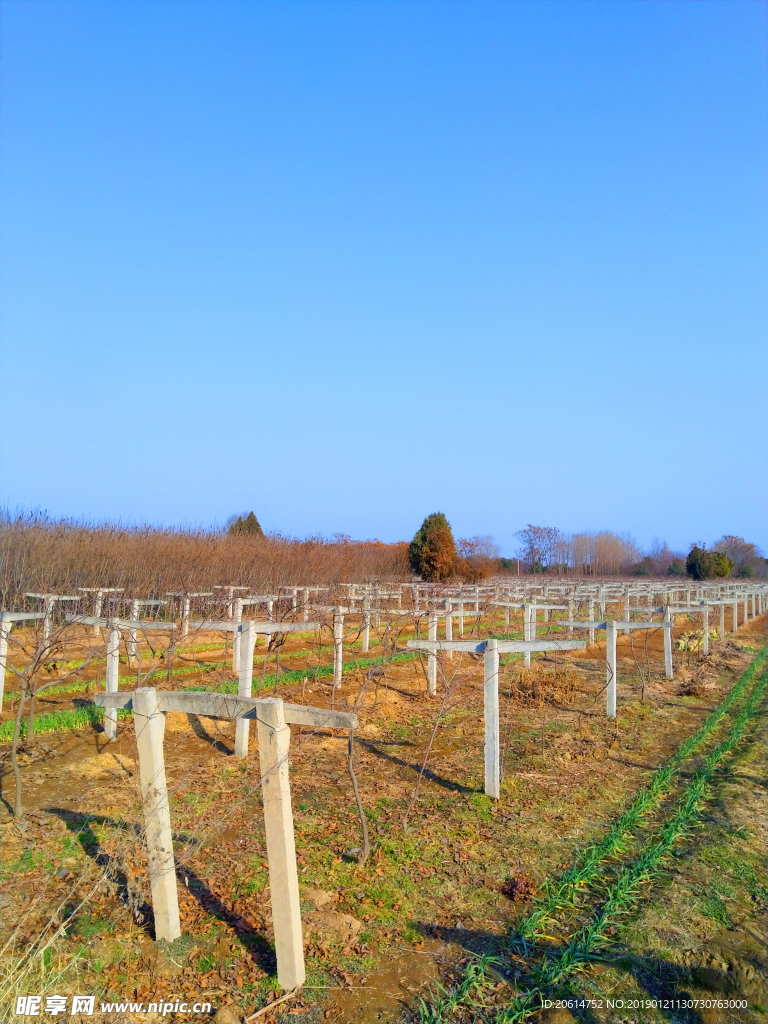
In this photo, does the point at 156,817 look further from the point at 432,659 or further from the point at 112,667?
the point at 432,659

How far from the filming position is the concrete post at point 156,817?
4039 millimetres

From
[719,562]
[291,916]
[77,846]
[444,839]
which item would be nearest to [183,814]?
[77,846]

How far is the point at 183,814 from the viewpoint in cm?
608

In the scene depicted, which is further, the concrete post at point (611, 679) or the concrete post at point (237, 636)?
the concrete post at point (611, 679)

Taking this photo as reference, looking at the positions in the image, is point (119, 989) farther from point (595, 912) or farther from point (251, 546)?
point (251, 546)

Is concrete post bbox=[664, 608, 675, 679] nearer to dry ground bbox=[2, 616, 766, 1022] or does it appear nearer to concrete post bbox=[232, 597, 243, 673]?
dry ground bbox=[2, 616, 766, 1022]

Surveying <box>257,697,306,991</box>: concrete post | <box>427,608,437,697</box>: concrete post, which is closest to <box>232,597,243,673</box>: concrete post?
<box>427,608,437,697</box>: concrete post

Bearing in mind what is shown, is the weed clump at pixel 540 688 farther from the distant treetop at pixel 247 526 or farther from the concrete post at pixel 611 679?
the distant treetop at pixel 247 526

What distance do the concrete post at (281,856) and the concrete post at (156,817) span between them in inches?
28.4

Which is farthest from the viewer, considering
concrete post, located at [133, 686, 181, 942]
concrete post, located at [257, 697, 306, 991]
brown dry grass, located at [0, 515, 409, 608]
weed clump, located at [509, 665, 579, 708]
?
brown dry grass, located at [0, 515, 409, 608]

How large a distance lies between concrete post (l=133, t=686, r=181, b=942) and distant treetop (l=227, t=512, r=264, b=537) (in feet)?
93.7

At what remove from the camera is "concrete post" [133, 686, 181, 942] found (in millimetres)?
4039

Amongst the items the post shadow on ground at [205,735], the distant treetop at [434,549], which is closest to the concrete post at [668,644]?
the post shadow on ground at [205,735]

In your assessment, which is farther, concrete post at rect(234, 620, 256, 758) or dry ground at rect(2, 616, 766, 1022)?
concrete post at rect(234, 620, 256, 758)
